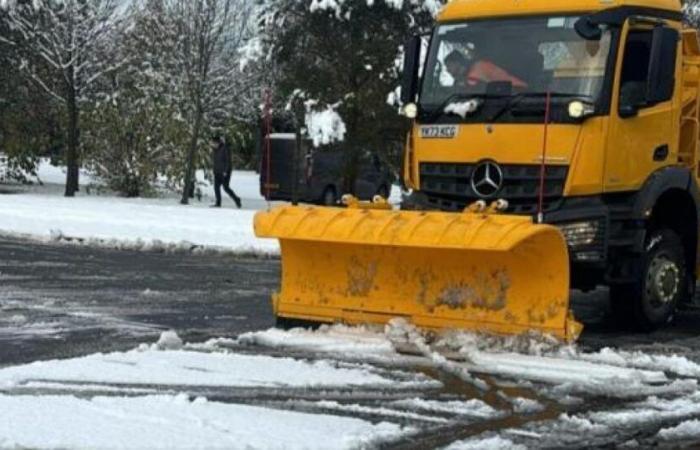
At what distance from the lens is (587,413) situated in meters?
6.35

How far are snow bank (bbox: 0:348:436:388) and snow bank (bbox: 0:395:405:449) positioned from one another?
570 millimetres

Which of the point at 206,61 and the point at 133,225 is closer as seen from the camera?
the point at 133,225

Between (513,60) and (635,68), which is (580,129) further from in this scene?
(513,60)

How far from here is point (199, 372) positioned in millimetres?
6945

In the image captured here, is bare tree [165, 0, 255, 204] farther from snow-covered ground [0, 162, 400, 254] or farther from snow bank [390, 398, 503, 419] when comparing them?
snow bank [390, 398, 503, 419]

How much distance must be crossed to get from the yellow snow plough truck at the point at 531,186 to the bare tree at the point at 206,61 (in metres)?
16.7

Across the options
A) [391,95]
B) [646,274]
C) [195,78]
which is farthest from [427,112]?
[195,78]

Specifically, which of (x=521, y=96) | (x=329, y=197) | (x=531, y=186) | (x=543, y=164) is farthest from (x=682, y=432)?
(x=329, y=197)

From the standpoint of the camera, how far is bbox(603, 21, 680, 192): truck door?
8.56 meters

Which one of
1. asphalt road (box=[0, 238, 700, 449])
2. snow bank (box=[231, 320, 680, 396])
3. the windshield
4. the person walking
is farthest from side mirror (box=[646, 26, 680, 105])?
the person walking

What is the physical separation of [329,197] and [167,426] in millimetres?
23646

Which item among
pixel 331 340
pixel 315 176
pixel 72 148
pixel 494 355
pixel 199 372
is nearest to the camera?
pixel 199 372

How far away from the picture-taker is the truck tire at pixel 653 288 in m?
9.06

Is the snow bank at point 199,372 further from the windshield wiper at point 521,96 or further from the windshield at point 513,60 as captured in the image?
the windshield at point 513,60
